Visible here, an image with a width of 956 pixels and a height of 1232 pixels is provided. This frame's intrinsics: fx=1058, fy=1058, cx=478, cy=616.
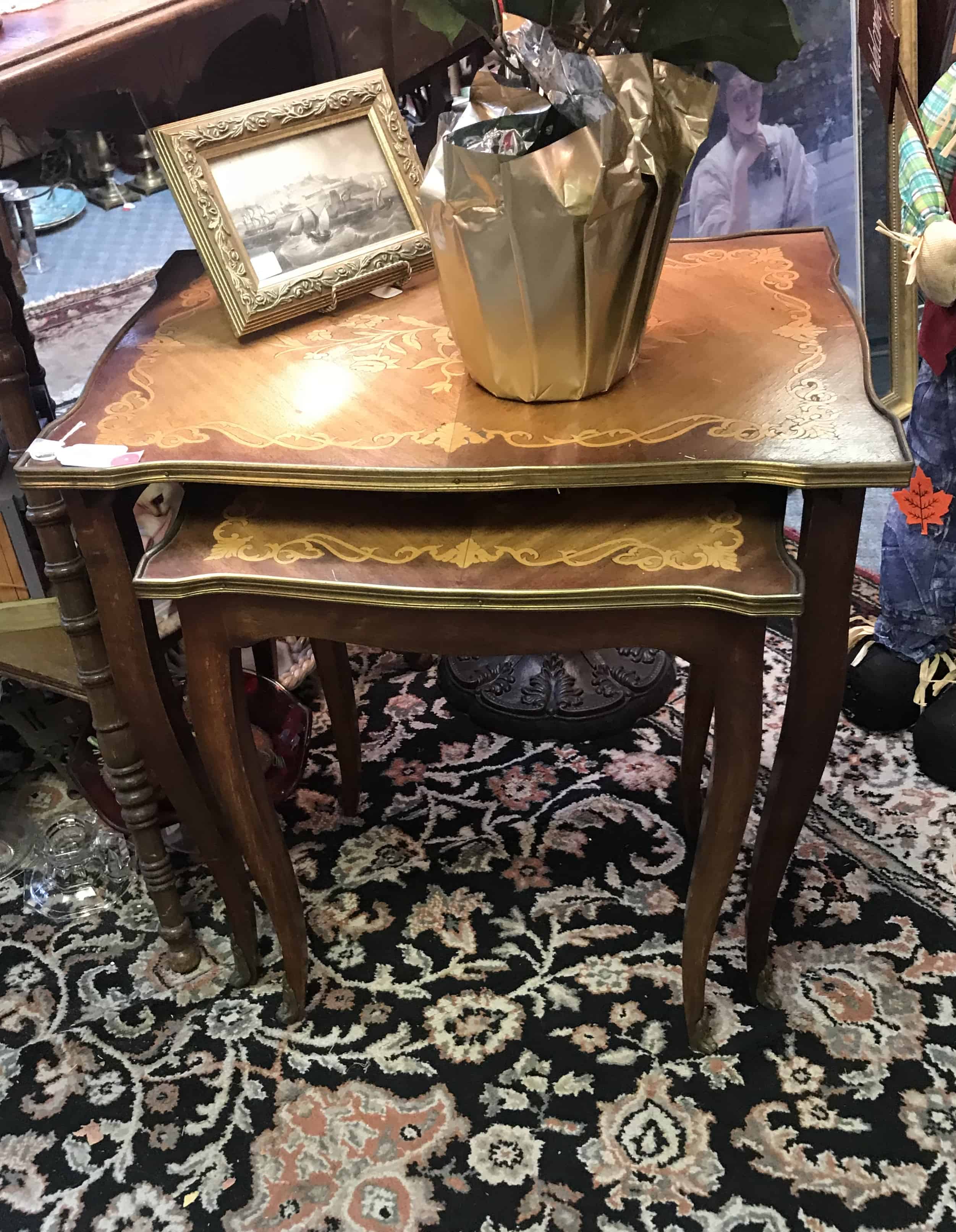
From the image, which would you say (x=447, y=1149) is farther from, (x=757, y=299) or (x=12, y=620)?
(x=757, y=299)

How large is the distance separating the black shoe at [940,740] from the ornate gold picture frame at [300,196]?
2.96 feet

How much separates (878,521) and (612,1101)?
4.15 feet

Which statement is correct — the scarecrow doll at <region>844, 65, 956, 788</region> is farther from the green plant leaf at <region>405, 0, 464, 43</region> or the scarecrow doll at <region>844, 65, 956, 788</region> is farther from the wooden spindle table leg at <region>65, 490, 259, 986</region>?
the wooden spindle table leg at <region>65, 490, 259, 986</region>

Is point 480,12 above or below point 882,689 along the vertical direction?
above

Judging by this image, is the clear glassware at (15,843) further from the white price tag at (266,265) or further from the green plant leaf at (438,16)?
the green plant leaf at (438,16)

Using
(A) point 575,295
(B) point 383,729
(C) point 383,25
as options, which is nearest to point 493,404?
(A) point 575,295

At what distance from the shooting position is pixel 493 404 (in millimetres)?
924

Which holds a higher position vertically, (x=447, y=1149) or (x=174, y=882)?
(x=174, y=882)

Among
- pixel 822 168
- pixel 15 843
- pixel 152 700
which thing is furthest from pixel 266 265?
pixel 822 168

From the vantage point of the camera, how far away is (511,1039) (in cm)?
117

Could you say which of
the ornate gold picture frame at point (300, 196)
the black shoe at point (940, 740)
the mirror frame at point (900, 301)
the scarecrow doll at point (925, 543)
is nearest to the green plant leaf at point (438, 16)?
the ornate gold picture frame at point (300, 196)

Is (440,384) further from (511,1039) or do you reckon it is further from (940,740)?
(940,740)

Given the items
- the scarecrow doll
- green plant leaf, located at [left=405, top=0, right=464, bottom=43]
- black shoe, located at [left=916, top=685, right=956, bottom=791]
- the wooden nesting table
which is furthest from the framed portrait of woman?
green plant leaf, located at [left=405, top=0, right=464, bottom=43]

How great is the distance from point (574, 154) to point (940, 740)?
1001 millimetres
